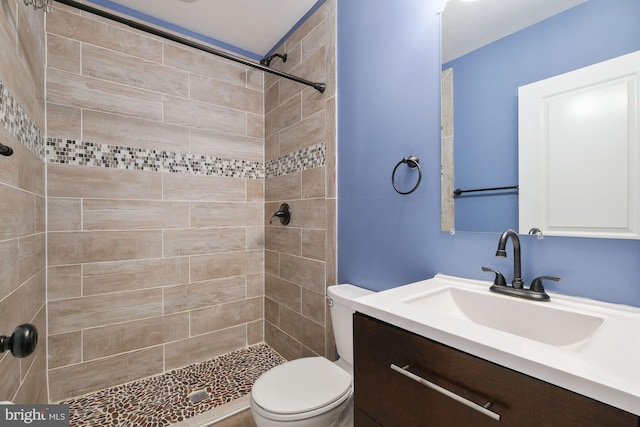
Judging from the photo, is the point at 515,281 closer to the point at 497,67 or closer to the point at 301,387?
the point at 497,67

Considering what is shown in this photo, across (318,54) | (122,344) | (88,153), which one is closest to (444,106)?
(318,54)

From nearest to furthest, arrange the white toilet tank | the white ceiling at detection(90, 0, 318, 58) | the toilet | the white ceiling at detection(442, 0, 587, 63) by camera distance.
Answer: the white ceiling at detection(442, 0, 587, 63), the toilet, the white toilet tank, the white ceiling at detection(90, 0, 318, 58)

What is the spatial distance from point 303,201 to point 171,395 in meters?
1.49

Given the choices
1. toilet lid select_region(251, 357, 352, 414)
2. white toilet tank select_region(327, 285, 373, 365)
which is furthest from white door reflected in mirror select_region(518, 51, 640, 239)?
toilet lid select_region(251, 357, 352, 414)

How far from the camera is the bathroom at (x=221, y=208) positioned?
123cm

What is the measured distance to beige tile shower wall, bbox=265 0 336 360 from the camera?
6.00 feet

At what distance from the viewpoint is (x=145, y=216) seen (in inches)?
78.9

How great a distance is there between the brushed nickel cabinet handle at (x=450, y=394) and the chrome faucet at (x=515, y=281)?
47 centimetres

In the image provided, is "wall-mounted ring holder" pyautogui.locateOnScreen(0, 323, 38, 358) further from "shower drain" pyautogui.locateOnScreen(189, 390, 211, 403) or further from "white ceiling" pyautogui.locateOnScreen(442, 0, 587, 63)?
"white ceiling" pyautogui.locateOnScreen(442, 0, 587, 63)

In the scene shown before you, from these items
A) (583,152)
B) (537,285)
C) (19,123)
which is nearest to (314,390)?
(537,285)

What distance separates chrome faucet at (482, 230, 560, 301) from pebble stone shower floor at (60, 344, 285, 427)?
1.65m

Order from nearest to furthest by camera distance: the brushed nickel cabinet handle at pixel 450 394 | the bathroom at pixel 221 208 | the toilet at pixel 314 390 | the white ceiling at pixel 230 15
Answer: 1. the brushed nickel cabinet handle at pixel 450 394
2. the toilet at pixel 314 390
3. the bathroom at pixel 221 208
4. the white ceiling at pixel 230 15

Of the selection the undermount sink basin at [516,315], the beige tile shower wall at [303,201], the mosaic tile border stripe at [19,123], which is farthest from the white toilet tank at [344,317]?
the mosaic tile border stripe at [19,123]

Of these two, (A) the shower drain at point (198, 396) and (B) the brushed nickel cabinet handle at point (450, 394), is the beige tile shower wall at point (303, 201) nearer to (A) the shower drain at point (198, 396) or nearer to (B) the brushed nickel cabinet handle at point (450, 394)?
(A) the shower drain at point (198, 396)
